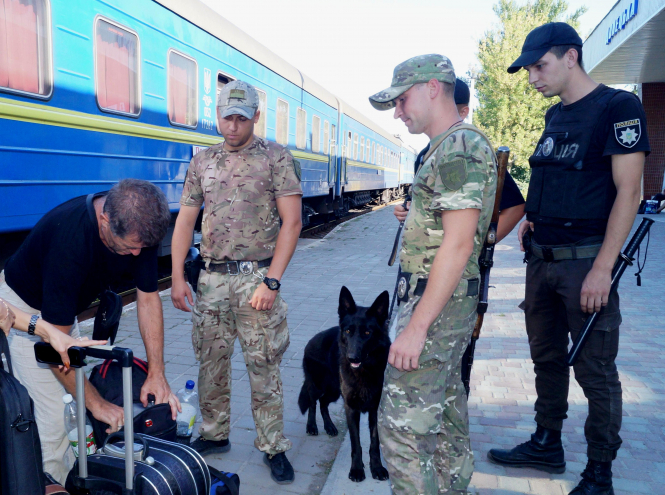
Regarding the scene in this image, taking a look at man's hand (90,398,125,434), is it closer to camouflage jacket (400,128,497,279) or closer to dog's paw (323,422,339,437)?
camouflage jacket (400,128,497,279)

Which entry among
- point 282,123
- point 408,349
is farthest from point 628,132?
point 282,123

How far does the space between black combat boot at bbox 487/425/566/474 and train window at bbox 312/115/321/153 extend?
9911mm

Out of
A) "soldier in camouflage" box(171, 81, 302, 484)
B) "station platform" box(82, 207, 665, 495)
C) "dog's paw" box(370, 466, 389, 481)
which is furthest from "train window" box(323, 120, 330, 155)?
→ "dog's paw" box(370, 466, 389, 481)

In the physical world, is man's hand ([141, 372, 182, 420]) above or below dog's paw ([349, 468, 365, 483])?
above

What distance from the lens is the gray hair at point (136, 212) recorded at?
6.58 ft

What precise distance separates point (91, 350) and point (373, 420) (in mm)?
1812

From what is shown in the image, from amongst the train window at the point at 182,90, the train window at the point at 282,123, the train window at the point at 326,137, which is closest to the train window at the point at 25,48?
the train window at the point at 182,90

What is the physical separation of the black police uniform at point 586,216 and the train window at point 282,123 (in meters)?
7.22

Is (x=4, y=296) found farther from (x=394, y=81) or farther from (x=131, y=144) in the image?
(x=131, y=144)

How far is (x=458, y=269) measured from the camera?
73.5 inches

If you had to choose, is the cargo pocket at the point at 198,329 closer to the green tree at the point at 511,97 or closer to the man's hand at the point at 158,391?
the man's hand at the point at 158,391

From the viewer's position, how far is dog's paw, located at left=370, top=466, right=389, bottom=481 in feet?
9.38

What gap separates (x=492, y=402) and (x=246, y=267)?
2.02 m

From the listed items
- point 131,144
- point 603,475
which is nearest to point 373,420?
point 603,475
